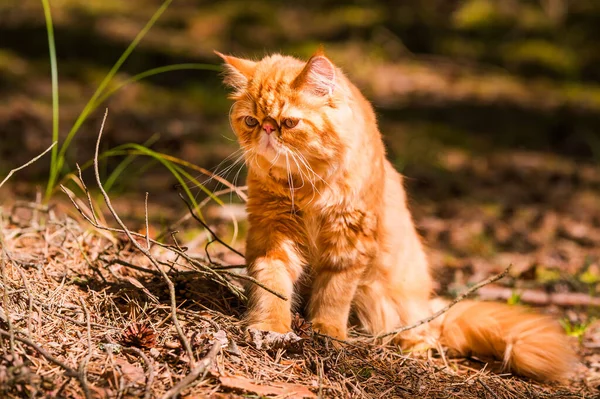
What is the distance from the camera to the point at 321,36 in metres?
7.05

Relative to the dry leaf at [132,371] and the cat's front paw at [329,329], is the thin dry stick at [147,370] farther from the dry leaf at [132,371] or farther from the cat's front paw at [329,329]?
the cat's front paw at [329,329]

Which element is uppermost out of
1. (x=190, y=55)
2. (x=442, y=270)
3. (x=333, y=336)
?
(x=190, y=55)

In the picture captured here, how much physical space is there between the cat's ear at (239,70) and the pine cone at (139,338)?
966mm

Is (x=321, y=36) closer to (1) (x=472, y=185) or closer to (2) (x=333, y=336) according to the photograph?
(1) (x=472, y=185)

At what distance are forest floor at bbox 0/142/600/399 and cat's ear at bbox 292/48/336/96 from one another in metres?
0.71

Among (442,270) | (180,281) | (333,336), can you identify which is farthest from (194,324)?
(442,270)

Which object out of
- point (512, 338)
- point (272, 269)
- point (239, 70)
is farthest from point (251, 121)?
point (512, 338)

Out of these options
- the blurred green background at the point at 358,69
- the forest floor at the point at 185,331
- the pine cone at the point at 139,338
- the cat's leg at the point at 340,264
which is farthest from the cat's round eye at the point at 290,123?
the blurred green background at the point at 358,69

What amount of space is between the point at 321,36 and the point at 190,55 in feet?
5.22

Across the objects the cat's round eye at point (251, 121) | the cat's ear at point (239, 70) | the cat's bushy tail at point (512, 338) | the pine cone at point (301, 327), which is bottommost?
the cat's bushy tail at point (512, 338)

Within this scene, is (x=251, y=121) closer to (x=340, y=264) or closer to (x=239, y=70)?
(x=239, y=70)

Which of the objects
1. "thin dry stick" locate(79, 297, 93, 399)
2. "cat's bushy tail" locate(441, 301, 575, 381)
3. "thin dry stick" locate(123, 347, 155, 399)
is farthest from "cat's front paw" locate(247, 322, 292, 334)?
"cat's bushy tail" locate(441, 301, 575, 381)

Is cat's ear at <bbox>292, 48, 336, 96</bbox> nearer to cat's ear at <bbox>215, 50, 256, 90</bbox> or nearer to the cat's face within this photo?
A: the cat's face

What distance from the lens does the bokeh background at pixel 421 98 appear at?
167 inches
